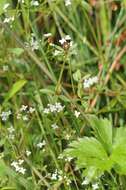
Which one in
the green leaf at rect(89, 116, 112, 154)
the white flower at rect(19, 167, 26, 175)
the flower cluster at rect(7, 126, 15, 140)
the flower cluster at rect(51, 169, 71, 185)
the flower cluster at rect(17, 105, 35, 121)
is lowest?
the flower cluster at rect(51, 169, 71, 185)

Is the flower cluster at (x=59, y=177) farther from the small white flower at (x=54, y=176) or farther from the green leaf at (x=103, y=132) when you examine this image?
the green leaf at (x=103, y=132)

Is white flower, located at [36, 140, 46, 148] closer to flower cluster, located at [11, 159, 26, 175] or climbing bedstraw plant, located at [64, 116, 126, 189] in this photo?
flower cluster, located at [11, 159, 26, 175]

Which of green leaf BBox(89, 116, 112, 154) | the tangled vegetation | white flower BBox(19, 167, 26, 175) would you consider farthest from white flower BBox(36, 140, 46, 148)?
green leaf BBox(89, 116, 112, 154)

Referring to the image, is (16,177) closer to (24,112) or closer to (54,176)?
(54,176)

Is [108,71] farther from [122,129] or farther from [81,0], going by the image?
[122,129]

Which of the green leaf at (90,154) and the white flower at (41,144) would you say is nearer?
the green leaf at (90,154)

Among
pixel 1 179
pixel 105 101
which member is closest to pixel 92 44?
pixel 105 101

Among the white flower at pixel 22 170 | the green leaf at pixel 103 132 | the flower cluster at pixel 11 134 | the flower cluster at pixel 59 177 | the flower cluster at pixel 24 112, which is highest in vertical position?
the flower cluster at pixel 24 112

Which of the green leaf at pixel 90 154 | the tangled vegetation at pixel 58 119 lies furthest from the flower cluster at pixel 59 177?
the green leaf at pixel 90 154
